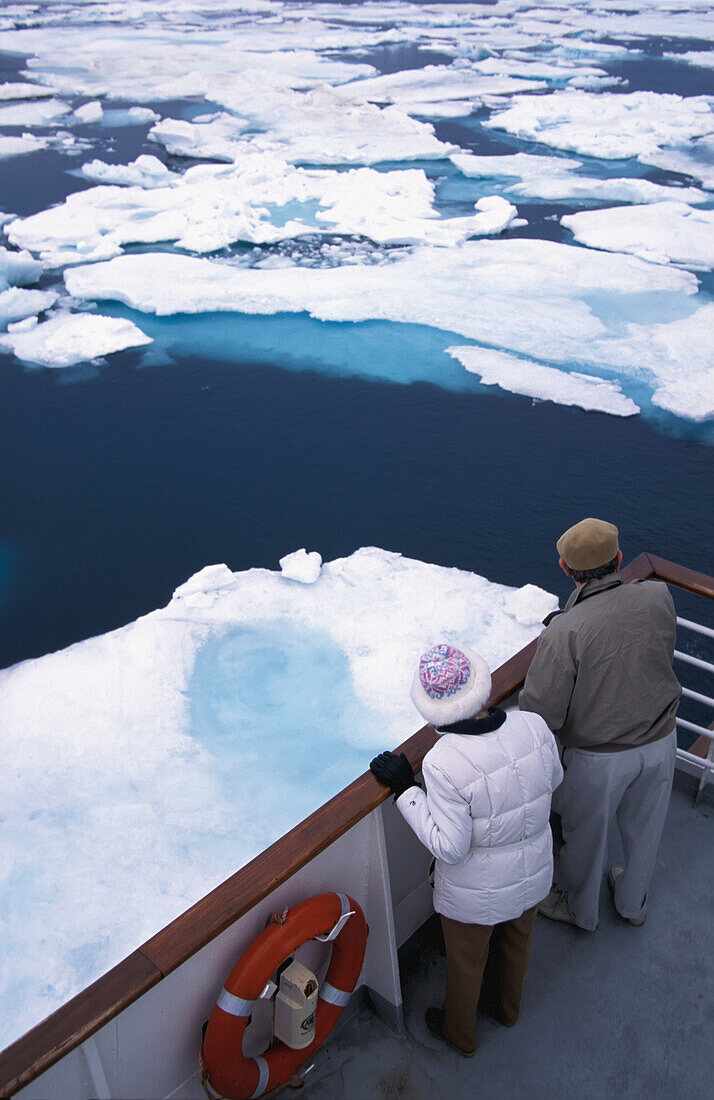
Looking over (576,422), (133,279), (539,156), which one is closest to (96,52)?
(539,156)

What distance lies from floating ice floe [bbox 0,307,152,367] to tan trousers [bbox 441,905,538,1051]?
6.54m

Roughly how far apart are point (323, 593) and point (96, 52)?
17.5 metres

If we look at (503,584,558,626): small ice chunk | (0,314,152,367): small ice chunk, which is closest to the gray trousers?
(503,584,558,626): small ice chunk

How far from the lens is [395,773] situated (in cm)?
156

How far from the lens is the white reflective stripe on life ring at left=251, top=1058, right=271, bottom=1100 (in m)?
1.58

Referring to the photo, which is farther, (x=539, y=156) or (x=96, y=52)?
(x=96, y=52)

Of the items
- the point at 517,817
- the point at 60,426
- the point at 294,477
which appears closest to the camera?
the point at 517,817

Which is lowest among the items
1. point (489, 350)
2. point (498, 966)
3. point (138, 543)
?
point (138, 543)

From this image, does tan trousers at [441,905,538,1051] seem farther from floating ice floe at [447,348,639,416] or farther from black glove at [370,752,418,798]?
floating ice floe at [447,348,639,416]

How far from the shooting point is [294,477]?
239 inches

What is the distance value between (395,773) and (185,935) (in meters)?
0.44

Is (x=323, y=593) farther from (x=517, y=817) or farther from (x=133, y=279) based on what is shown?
(x=133, y=279)

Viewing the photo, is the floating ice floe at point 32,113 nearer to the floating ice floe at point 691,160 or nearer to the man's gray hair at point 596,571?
the floating ice floe at point 691,160

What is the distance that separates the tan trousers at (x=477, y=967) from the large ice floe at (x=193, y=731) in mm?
1553
